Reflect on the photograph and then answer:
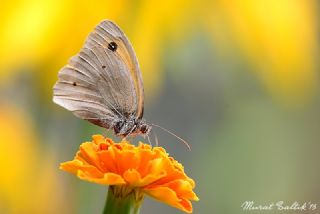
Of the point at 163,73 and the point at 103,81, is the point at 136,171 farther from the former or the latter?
the point at 163,73

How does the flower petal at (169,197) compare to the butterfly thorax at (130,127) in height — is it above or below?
below

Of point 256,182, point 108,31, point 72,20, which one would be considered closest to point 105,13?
point 72,20

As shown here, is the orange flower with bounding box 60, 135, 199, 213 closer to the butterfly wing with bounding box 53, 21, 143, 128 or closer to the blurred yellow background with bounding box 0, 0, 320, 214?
the butterfly wing with bounding box 53, 21, 143, 128

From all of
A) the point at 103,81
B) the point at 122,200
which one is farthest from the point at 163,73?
the point at 122,200

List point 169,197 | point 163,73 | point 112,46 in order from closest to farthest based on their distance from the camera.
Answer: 1. point 169,197
2. point 112,46
3. point 163,73

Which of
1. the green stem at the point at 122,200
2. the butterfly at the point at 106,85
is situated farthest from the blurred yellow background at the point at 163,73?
the green stem at the point at 122,200

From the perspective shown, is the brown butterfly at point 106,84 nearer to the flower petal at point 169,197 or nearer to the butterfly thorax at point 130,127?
the butterfly thorax at point 130,127
